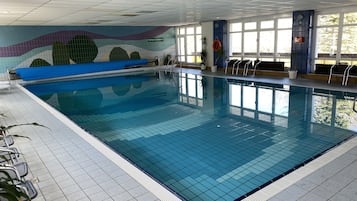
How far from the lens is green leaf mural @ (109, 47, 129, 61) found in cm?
1471

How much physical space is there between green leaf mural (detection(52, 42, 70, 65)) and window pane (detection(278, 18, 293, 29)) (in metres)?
10.1

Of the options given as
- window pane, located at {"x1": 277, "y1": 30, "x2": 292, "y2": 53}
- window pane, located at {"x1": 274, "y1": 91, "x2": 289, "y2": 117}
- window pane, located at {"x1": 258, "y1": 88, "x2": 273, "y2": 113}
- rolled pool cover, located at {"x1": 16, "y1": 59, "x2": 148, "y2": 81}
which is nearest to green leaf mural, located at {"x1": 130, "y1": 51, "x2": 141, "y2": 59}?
rolled pool cover, located at {"x1": 16, "y1": 59, "x2": 148, "y2": 81}

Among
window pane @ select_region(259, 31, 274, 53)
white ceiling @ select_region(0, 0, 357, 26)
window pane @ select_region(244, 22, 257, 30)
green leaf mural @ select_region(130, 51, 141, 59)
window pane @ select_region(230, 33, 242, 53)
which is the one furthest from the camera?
green leaf mural @ select_region(130, 51, 141, 59)

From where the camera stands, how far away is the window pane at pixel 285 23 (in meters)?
10.6

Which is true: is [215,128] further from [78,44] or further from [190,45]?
[190,45]

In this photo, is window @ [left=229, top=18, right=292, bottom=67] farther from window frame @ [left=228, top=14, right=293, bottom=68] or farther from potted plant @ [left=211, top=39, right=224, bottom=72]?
potted plant @ [left=211, top=39, right=224, bottom=72]

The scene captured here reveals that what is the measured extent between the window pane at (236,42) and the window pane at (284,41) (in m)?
2.06

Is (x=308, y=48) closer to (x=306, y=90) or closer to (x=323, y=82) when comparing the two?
(x=323, y=82)

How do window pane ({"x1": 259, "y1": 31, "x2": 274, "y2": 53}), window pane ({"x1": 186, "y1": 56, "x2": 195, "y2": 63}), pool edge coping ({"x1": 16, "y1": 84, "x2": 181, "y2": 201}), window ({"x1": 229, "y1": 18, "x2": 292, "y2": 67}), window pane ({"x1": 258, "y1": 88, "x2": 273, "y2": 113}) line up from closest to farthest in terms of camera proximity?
pool edge coping ({"x1": 16, "y1": 84, "x2": 181, "y2": 201}) < window pane ({"x1": 258, "y1": 88, "x2": 273, "y2": 113}) < window ({"x1": 229, "y1": 18, "x2": 292, "y2": 67}) < window pane ({"x1": 259, "y1": 31, "x2": 274, "y2": 53}) < window pane ({"x1": 186, "y1": 56, "x2": 195, "y2": 63})

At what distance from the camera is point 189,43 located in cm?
1597

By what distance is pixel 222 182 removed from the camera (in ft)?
10.7

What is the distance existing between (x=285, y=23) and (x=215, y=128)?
7530mm

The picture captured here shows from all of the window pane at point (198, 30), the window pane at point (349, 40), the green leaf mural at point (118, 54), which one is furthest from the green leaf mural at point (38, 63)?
the window pane at point (349, 40)

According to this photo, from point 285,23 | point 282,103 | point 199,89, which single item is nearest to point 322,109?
point 282,103
